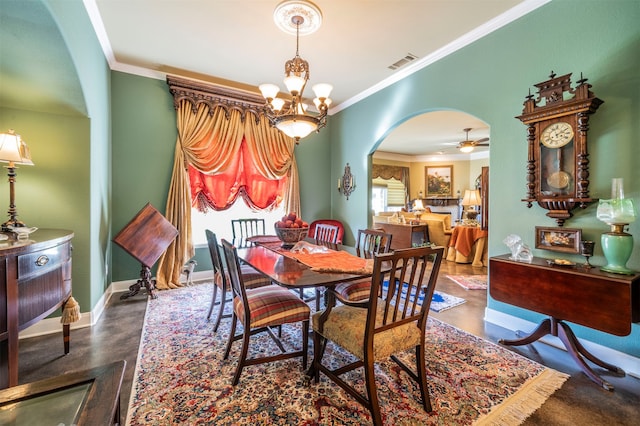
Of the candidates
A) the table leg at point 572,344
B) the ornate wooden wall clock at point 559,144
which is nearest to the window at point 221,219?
the ornate wooden wall clock at point 559,144

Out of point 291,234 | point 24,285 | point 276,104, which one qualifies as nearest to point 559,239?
point 291,234

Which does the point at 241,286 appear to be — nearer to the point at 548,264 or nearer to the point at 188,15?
the point at 548,264

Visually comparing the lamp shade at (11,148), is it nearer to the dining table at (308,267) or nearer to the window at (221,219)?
the dining table at (308,267)

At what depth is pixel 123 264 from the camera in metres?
3.73

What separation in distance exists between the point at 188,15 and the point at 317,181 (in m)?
3.12

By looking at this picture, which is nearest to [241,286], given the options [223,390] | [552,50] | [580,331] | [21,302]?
[223,390]

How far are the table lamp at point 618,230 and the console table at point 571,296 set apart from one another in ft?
0.32

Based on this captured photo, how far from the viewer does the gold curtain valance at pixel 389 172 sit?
29.5 ft

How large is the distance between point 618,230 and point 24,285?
12.5 feet

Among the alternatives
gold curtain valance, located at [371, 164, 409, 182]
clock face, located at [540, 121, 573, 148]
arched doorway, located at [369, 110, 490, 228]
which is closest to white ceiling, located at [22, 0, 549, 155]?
clock face, located at [540, 121, 573, 148]

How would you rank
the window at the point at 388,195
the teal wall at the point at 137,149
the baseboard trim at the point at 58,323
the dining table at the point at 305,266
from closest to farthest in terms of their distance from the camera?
the dining table at the point at 305,266 → the baseboard trim at the point at 58,323 → the teal wall at the point at 137,149 → the window at the point at 388,195

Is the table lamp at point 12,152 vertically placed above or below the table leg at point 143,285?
above

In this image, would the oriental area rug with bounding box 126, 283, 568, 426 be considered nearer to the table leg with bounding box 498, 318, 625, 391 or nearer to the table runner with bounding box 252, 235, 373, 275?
the table leg with bounding box 498, 318, 625, 391

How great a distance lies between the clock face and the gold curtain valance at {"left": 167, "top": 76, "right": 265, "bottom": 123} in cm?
368
